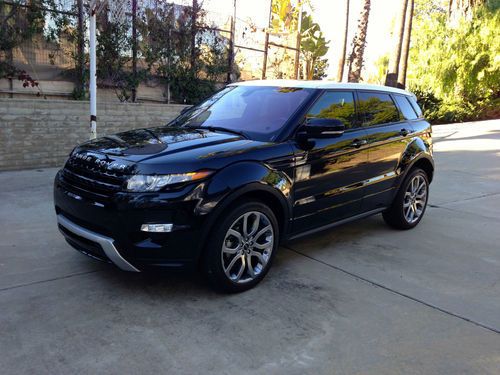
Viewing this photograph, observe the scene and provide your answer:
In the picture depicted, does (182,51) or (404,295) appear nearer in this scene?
(404,295)

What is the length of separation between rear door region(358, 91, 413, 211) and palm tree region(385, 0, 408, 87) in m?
10.2

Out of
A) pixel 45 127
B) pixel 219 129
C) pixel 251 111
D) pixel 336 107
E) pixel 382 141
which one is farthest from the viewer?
pixel 45 127

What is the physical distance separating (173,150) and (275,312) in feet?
4.97

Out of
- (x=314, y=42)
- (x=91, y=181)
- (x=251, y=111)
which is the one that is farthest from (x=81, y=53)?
(x=314, y=42)

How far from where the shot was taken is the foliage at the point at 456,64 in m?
21.4

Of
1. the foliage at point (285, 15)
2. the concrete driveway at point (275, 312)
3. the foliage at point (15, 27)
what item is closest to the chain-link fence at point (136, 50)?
the foliage at point (15, 27)

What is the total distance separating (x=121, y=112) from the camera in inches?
384

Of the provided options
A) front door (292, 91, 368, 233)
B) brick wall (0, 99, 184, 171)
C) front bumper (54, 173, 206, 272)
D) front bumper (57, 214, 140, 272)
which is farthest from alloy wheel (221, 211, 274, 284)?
brick wall (0, 99, 184, 171)

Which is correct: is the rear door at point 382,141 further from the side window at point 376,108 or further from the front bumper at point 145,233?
the front bumper at point 145,233

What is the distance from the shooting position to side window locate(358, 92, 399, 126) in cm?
525

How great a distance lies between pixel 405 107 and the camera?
603 centimetres

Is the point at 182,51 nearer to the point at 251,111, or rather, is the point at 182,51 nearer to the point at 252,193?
the point at 251,111

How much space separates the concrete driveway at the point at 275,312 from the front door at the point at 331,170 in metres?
0.50

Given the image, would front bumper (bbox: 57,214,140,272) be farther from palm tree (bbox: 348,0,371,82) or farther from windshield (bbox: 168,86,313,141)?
palm tree (bbox: 348,0,371,82)
